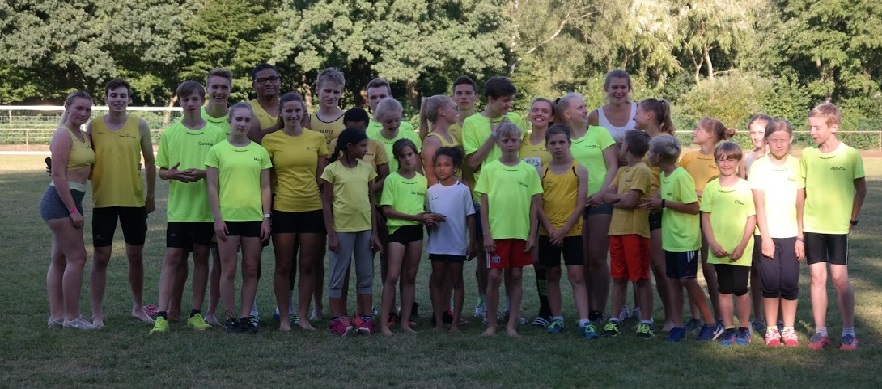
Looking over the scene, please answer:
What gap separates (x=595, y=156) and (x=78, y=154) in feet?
12.0

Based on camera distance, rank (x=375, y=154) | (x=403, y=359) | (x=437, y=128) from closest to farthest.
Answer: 1. (x=403, y=359)
2. (x=375, y=154)
3. (x=437, y=128)

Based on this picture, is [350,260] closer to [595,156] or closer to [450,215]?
[450,215]

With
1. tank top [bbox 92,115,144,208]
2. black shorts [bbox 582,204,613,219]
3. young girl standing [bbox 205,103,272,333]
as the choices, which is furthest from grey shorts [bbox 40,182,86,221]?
black shorts [bbox 582,204,613,219]

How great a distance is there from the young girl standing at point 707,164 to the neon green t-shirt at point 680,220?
301mm

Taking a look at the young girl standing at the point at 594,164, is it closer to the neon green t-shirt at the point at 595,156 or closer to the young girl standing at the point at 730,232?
the neon green t-shirt at the point at 595,156

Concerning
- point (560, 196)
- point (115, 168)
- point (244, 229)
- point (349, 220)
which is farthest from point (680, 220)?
point (115, 168)

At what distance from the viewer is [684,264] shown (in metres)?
7.10

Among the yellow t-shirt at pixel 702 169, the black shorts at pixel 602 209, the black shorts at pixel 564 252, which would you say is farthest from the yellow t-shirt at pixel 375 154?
the yellow t-shirt at pixel 702 169

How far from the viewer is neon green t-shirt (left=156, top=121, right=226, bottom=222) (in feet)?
24.6

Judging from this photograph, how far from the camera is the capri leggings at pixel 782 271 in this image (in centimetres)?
692

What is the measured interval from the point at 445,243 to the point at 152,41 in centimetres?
4271

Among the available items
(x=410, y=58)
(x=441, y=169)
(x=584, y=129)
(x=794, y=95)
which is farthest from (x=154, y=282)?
(x=794, y=95)

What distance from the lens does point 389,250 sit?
24.6 ft

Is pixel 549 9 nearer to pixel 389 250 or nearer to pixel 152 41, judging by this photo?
pixel 152 41
